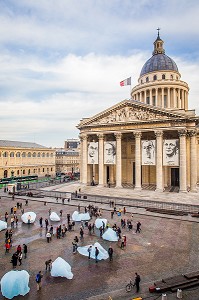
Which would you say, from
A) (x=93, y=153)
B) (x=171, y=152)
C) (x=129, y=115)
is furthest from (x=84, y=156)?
(x=171, y=152)

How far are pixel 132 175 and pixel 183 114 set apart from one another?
1919 centimetres

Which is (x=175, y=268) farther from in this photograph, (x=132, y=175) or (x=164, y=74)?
(x=164, y=74)

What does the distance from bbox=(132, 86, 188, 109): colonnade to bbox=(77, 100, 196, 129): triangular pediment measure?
18405mm

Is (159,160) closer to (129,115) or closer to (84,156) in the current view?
(129,115)

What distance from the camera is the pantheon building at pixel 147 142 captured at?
43.7m

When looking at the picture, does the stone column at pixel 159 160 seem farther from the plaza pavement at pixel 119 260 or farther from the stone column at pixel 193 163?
the plaza pavement at pixel 119 260

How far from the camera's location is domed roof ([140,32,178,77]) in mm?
67656

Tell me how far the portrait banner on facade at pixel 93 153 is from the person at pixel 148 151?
435 inches

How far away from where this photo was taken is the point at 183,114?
42.6 metres

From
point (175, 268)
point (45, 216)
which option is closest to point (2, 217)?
point (45, 216)

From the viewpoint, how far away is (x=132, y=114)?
47.2 m

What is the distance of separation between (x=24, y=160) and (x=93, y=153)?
38.2m

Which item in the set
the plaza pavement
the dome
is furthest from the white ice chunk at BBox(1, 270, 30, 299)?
the dome

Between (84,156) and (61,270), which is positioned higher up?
(84,156)
